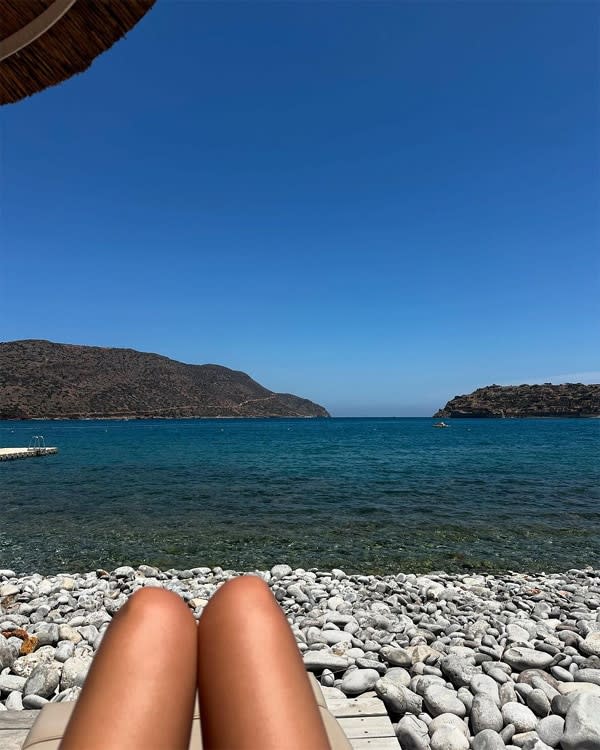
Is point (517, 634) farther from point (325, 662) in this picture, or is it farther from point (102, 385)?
point (102, 385)

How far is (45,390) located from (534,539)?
8730 centimetres

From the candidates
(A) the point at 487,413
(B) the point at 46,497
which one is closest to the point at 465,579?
(B) the point at 46,497

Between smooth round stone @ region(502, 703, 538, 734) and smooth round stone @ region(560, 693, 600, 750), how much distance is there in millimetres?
172

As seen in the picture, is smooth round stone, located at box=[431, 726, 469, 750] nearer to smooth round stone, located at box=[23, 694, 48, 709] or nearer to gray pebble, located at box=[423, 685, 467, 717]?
gray pebble, located at box=[423, 685, 467, 717]

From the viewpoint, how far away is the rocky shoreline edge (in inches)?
96.0

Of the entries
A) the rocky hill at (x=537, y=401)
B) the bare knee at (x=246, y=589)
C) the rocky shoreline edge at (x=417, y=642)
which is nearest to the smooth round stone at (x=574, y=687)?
the rocky shoreline edge at (x=417, y=642)

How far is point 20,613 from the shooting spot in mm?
4445

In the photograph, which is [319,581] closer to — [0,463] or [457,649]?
[457,649]

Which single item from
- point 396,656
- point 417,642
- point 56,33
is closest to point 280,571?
point 417,642

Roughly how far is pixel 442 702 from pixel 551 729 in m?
0.53

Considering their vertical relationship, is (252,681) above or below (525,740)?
above

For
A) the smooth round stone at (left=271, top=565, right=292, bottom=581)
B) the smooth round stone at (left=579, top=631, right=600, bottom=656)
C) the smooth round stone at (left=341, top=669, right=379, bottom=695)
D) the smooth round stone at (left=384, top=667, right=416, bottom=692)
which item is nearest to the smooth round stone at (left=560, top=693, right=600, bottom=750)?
the smooth round stone at (left=384, top=667, right=416, bottom=692)

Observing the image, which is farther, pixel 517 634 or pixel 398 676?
pixel 517 634

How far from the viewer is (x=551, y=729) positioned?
233 centimetres
